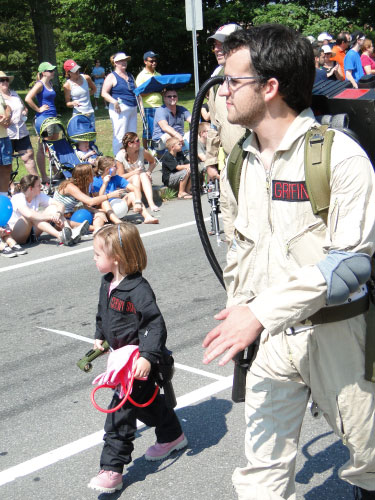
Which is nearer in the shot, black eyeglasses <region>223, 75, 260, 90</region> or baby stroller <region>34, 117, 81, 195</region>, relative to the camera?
black eyeglasses <region>223, 75, 260, 90</region>

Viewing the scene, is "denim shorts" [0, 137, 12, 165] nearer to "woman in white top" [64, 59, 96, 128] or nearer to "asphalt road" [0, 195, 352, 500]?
"woman in white top" [64, 59, 96, 128]

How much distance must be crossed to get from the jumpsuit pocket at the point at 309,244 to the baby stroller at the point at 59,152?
948cm

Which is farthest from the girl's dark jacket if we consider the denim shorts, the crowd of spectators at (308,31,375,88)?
the crowd of spectators at (308,31,375,88)

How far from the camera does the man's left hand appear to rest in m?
2.29

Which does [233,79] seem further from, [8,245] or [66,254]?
[8,245]

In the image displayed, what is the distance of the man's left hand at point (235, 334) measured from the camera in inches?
90.0

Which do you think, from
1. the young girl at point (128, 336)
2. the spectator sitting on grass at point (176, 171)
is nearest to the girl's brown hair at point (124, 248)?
the young girl at point (128, 336)

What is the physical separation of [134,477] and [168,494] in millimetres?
275

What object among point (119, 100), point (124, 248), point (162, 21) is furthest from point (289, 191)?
point (162, 21)

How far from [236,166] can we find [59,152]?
9470mm

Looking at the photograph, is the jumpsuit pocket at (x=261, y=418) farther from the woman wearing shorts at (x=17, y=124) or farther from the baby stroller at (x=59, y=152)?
the baby stroller at (x=59, y=152)

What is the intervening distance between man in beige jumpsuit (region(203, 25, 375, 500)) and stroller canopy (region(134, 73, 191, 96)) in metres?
9.98

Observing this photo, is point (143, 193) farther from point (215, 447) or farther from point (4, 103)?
point (215, 447)

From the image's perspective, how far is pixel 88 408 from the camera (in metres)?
4.59
